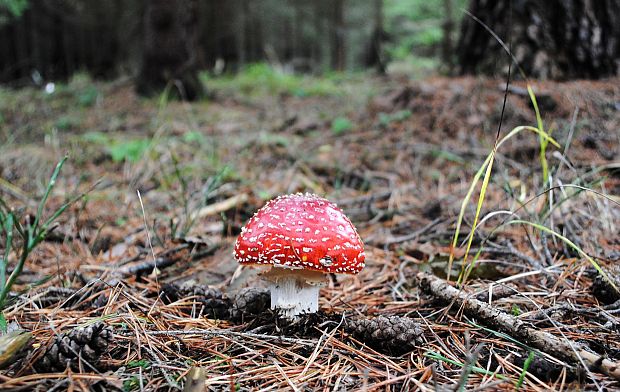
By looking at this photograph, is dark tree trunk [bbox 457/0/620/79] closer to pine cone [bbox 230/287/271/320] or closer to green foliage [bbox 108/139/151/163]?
green foliage [bbox 108/139/151/163]

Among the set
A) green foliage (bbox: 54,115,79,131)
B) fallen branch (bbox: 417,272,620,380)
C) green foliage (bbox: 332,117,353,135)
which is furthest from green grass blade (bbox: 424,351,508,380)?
green foliage (bbox: 54,115,79,131)

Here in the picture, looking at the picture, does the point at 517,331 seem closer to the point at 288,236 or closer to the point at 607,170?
the point at 288,236

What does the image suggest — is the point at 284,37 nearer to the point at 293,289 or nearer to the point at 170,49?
the point at 170,49

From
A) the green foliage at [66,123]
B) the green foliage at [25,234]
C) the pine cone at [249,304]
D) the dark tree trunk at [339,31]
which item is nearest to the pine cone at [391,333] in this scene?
the pine cone at [249,304]

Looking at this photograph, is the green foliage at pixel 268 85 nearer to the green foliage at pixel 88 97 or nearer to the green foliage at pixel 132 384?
the green foliage at pixel 88 97

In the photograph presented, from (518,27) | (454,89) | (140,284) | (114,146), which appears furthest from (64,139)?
(518,27)
